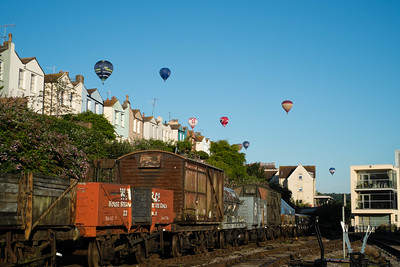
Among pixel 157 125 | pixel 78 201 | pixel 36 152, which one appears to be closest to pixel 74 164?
pixel 36 152

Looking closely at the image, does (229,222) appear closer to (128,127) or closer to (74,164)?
(74,164)

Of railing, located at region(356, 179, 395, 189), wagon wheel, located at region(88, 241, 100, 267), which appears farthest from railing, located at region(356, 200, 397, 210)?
wagon wheel, located at region(88, 241, 100, 267)

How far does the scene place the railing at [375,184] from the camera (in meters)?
62.3

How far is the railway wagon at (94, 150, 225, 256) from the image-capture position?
16.9 metres

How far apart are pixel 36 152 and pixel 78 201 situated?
11.1 m

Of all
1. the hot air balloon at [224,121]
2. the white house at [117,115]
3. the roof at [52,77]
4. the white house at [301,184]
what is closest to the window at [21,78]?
the roof at [52,77]

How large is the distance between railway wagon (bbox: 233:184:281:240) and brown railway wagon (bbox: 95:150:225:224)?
23.6ft

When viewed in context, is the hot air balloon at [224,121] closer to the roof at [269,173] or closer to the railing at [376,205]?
the railing at [376,205]

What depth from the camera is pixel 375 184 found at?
62.8m

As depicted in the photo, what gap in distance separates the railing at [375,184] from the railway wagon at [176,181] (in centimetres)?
4958

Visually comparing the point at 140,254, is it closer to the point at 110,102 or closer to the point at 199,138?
the point at 110,102

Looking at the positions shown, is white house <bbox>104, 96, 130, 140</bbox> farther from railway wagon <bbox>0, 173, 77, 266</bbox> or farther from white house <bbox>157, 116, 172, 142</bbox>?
railway wagon <bbox>0, 173, 77, 266</bbox>

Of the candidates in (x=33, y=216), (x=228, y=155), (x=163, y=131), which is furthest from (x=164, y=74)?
(x=33, y=216)

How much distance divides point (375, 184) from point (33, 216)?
59298mm
